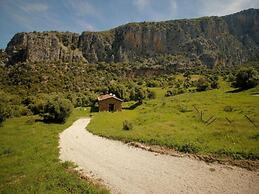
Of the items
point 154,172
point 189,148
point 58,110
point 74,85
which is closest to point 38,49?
point 74,85

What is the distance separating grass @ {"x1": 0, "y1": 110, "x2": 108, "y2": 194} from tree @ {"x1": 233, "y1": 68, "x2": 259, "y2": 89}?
53.8 m

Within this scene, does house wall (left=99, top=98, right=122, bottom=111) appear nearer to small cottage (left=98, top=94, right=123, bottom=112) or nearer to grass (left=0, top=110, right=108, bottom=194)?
small cottage (left=98, top=94, right=123, bottom=112)

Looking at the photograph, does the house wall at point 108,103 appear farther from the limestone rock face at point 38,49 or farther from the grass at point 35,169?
the limestone rock face at point 38,49

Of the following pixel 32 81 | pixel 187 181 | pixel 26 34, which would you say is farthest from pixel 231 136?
pixel 26 34

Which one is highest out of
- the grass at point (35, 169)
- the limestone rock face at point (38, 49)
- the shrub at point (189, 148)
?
the limestone rock face at point (38, 49)

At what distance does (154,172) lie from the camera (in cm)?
1703

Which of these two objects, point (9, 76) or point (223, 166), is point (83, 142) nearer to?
point (223, 166)

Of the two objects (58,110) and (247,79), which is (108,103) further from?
(247,79)

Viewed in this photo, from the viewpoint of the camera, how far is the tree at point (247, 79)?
63456 mm

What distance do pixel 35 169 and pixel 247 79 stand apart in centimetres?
6150

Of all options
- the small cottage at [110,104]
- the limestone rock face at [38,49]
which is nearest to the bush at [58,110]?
the small cottage at [110,104]

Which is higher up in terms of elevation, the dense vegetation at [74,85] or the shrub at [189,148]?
the dense vegetation at [74,85]

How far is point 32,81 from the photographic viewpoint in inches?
4200

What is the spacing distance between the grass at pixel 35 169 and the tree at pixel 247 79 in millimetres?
53804
